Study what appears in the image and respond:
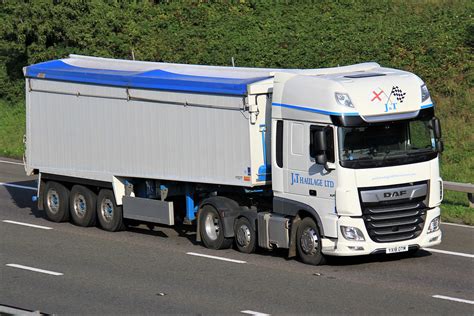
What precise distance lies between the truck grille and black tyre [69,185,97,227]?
7276mm

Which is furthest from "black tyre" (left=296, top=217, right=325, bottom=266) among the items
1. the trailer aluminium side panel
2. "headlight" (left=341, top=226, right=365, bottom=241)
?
the trailer aluminium side panel

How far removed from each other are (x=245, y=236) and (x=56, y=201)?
5.88m

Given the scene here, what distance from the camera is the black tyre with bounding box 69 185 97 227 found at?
2306cm

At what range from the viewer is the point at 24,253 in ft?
67.5

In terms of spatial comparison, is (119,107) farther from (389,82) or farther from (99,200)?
(389,82)

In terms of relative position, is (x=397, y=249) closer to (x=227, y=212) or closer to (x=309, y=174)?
(x=309, y=174)

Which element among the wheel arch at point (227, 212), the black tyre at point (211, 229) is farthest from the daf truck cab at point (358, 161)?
the black tyre at point (211, 229)

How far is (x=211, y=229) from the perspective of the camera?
20375mm

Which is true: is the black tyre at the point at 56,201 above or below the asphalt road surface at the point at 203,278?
above

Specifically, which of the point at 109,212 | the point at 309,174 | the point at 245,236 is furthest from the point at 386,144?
the point at 109,212

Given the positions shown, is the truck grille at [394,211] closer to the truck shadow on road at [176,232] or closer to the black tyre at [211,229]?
the truck shadow on road at [176,232]

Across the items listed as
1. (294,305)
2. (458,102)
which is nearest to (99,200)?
(294,305)

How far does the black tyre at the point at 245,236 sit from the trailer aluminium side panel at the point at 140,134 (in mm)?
746

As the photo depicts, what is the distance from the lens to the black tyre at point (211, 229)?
2012 cm
